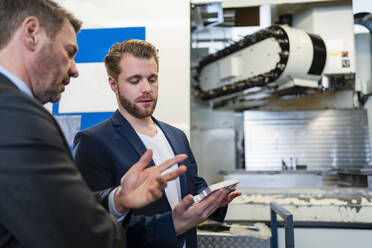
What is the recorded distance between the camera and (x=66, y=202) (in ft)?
2.00

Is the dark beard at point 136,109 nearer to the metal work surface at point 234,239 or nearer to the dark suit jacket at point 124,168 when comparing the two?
the dark suit jacket at point 124,168

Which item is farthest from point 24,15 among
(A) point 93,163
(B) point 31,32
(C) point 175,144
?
(C) point 175,144

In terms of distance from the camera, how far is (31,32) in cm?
75

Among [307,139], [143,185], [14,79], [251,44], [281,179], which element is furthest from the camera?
[307,139]

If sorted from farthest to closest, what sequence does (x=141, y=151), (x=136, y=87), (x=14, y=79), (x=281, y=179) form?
1. (x=281, y=179)
2. (x=136, y=87)
3. (x=141, y=151)
4. (x=14, y=79)

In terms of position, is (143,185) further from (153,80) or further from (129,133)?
(153,80)

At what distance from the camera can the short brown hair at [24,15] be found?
0.75m

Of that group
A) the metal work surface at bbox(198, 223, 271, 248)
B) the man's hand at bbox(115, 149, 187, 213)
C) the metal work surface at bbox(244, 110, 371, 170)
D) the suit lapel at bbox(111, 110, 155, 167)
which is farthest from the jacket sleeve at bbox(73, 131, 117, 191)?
the metal work surface at bbox(244, 110, 371, 170)

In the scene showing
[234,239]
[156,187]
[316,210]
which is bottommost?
[234,239]

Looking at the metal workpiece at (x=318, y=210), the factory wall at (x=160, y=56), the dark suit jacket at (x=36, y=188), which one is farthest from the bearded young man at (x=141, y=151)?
the metal workpiece at (x=318, y=210)

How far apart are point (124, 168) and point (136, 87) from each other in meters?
0.38

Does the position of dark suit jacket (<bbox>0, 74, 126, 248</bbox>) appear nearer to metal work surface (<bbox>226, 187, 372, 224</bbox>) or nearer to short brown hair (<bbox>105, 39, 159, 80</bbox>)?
short brown hair (<bbox>105, 39, 159, 80</bbox>)

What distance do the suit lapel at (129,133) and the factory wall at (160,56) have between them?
542 mm

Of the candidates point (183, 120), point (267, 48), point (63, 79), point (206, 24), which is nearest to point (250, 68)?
point (267, 48)
